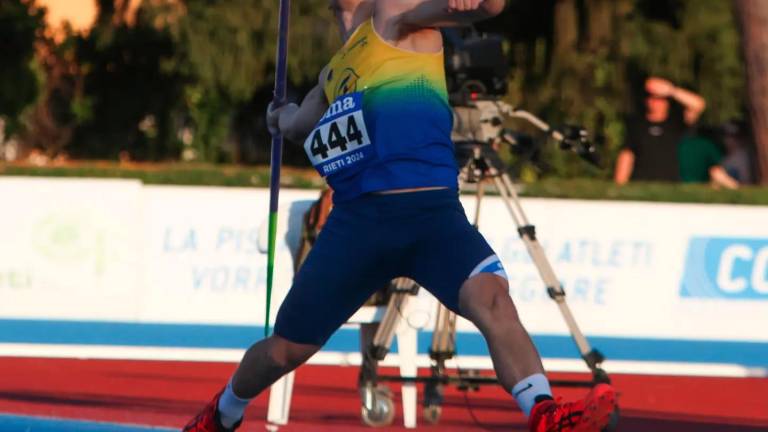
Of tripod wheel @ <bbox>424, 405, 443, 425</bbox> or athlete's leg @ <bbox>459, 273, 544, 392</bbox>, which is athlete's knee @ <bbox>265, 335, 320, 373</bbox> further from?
tripod wheel @ <bbox>424, 405, 443, 425</bbox>

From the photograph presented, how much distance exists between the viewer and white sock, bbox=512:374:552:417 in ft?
21.0

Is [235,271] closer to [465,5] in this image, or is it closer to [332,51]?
[465,5]

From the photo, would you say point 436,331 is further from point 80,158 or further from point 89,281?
point 80,158

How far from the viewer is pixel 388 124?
6.69 metres

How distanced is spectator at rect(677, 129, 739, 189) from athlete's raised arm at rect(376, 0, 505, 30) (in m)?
10.7

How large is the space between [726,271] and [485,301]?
9052mm

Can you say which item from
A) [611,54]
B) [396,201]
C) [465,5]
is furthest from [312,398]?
[611,54]

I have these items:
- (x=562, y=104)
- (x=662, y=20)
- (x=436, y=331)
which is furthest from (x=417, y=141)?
(x=662, y=20)

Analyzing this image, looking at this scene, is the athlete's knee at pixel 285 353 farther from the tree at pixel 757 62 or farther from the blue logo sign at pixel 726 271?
the tree at pixel 757 62

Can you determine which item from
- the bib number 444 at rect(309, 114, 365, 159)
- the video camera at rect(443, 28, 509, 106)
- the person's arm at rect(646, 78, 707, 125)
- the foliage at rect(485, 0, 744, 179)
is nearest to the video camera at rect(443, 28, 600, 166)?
the video camera at rect(443, 28, 509, 106)

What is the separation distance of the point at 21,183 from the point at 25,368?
Result: 1.65m

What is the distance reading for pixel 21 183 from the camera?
48.9 feet

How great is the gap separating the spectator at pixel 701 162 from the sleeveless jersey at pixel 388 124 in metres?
10.6

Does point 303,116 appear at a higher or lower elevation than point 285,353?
higher
